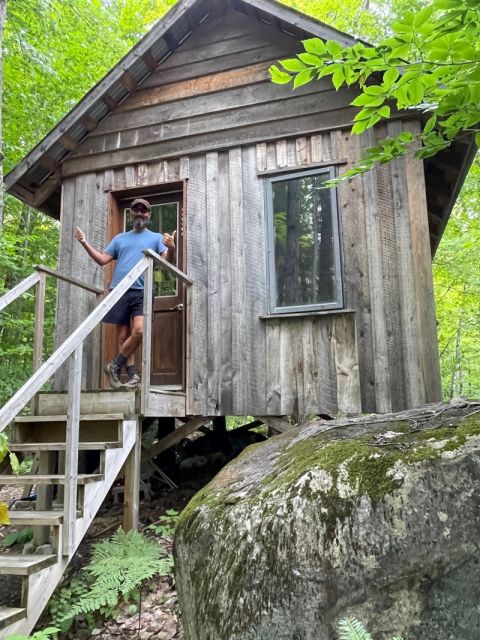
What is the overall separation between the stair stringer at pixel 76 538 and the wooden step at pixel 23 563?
0.04m

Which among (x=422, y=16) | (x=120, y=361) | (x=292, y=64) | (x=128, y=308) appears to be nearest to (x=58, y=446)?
(x=120, y=361)

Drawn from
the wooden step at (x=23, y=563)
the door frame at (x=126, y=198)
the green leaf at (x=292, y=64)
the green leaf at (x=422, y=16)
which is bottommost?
the wooden step at (x=23, y=563)

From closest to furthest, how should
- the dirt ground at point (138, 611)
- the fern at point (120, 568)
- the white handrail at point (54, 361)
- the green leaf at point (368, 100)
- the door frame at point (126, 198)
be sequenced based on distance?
the green leaf at point (368, 100), the white handrail at point (54, 361), the dirt ground at point (138, 611), the fern at point (120, 568), the door frame at point (126, 198)

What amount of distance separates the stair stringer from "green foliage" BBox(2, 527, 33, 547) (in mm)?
1174

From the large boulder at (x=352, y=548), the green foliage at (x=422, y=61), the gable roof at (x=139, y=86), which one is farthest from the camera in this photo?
the gable roof at (x=139, y=86)

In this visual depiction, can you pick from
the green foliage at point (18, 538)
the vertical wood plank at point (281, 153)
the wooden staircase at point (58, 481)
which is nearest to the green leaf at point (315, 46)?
the wooden staircase at point (58, 481)

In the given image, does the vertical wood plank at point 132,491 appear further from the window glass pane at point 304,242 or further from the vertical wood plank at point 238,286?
the window glass pane at point 304,242

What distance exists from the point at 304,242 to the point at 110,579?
3605 mm

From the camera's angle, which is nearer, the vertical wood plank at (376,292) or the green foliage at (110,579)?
the green foliage at (110,579)

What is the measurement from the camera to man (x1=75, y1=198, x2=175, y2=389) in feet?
16.5

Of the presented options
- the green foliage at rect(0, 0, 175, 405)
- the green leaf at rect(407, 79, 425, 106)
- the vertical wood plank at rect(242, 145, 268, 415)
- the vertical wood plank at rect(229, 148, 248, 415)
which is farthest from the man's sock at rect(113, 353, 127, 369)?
the green foliage at rect(0, 0, 175, 405)

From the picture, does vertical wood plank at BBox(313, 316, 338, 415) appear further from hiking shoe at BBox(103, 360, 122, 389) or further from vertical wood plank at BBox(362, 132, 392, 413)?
hiking shoe at BBox(103, 360, 122, 389)

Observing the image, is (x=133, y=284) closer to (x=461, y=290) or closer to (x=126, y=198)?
(x=126, y=198)

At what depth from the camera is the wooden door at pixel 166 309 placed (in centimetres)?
614
